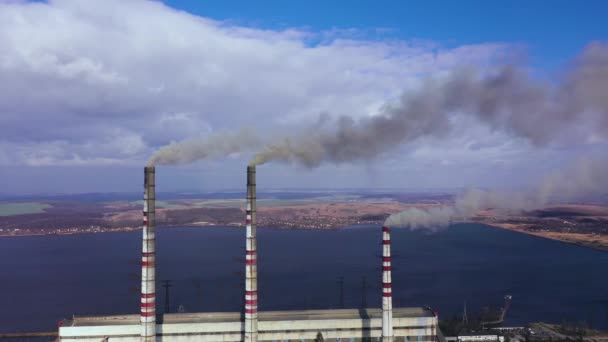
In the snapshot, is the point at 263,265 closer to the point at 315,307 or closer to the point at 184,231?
the point at 315,307

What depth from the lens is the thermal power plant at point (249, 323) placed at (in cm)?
1786

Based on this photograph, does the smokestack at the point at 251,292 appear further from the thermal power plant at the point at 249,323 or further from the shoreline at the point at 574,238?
the shoreline at the point at 574,238

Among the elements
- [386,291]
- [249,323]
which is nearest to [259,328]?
[249,323]

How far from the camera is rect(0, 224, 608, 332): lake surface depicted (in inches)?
1364

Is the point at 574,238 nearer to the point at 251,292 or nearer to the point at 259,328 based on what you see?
the point at 259,328

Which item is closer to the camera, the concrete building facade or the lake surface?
the concrete building facade

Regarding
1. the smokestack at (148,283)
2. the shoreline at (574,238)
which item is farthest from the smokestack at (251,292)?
the shoreline at (574,238)

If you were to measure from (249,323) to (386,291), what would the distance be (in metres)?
5.43

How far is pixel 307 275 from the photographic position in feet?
151

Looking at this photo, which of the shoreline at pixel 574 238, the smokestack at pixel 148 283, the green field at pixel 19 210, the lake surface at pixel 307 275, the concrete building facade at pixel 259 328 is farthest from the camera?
the green field at pixel 19 210

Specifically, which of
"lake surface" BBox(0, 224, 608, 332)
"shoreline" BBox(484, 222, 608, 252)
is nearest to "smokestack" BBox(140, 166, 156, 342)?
"lake surface" BBox(0, 224, 608, 332)

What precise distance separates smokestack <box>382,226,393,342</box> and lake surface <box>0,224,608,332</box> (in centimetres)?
828

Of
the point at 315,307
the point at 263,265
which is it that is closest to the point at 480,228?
the point at 263,265

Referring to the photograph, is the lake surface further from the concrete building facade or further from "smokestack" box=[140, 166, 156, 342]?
"smokestack" box=[140, 166, 156, 342]
